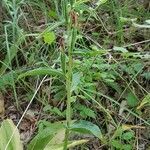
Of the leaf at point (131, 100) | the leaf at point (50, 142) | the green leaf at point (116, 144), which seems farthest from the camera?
the leaf at point (131, 100)

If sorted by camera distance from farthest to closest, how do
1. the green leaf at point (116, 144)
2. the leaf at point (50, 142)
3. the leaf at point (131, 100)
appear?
1. the leaf at point (131, 100)
2. the green leaf at point (116, 144)
3. the leaf at point (50, 142)

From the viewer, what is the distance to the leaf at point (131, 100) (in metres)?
1.72

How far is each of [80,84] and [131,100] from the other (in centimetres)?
28

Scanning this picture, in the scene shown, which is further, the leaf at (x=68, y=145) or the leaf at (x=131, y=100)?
the leaf at (x=131, y=100)

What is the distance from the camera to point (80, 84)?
5.20 ft

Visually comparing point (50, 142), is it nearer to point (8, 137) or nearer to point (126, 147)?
point (8, 137)

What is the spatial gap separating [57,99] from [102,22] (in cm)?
53

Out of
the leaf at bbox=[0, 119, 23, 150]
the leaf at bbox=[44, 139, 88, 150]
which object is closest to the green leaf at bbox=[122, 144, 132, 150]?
the leaf at bbox=[44, 139, 88, 150]

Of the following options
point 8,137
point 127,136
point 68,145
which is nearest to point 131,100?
point 127,136

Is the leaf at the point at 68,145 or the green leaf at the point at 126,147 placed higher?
the leaf at the point at 68,145

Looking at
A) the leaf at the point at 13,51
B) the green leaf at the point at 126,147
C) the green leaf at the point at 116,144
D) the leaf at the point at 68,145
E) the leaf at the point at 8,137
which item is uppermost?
the leaf at the point at 13,51

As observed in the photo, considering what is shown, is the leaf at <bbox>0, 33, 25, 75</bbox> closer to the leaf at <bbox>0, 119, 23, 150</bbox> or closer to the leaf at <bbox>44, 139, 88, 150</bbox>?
the leaf at <bbox>0, 119, 23, 150</bbox>

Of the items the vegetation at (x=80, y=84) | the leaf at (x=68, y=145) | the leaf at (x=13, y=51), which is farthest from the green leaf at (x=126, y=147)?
the leaf at (x=13, y=51)

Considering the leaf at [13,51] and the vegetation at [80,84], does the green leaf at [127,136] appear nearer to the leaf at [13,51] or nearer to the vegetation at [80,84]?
the vegetation at [80,84]
